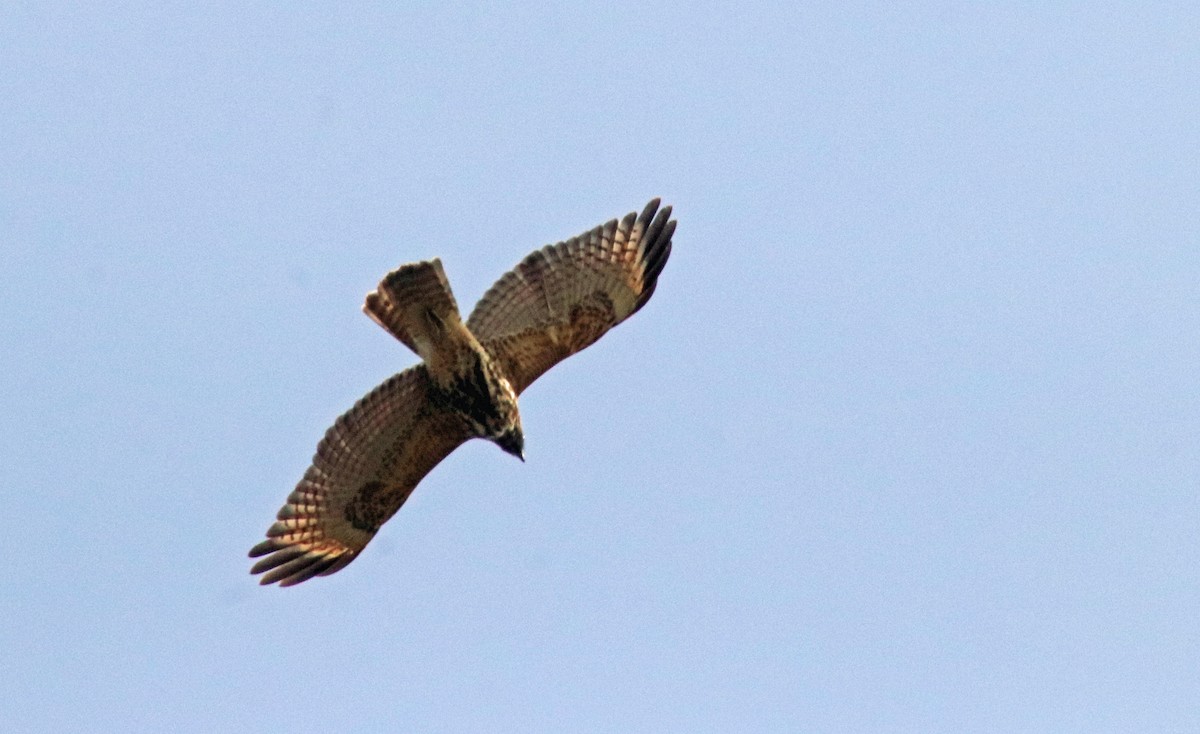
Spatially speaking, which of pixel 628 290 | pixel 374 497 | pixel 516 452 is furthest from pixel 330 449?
pixel 628 290

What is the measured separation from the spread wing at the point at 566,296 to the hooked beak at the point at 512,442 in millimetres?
423

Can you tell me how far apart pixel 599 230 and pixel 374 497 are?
2.94 metres

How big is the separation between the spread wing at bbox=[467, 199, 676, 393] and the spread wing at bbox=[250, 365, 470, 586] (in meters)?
0.71

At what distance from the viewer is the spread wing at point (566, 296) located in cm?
1440

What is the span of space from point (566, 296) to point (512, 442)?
1.30 metres

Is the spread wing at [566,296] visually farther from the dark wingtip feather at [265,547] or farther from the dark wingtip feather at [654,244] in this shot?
the dark wingtip feather at [265,547]

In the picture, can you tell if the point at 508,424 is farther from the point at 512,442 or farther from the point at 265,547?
the point at 265,547

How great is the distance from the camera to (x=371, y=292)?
14016mm

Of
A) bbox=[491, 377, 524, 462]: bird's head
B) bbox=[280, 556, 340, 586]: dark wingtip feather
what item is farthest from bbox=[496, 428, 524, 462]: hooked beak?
bbox=[280, 556, 340, 586]: dark wingtip feather

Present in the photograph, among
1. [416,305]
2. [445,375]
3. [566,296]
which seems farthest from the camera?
[566,296]

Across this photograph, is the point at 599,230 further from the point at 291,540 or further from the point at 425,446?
the point at 291,540

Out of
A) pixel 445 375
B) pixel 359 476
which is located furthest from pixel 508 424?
pixel 359 476

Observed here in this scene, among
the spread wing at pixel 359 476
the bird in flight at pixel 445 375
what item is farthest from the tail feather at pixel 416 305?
the spread wing at pixel 359 476

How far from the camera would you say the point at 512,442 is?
1429 centimetres
